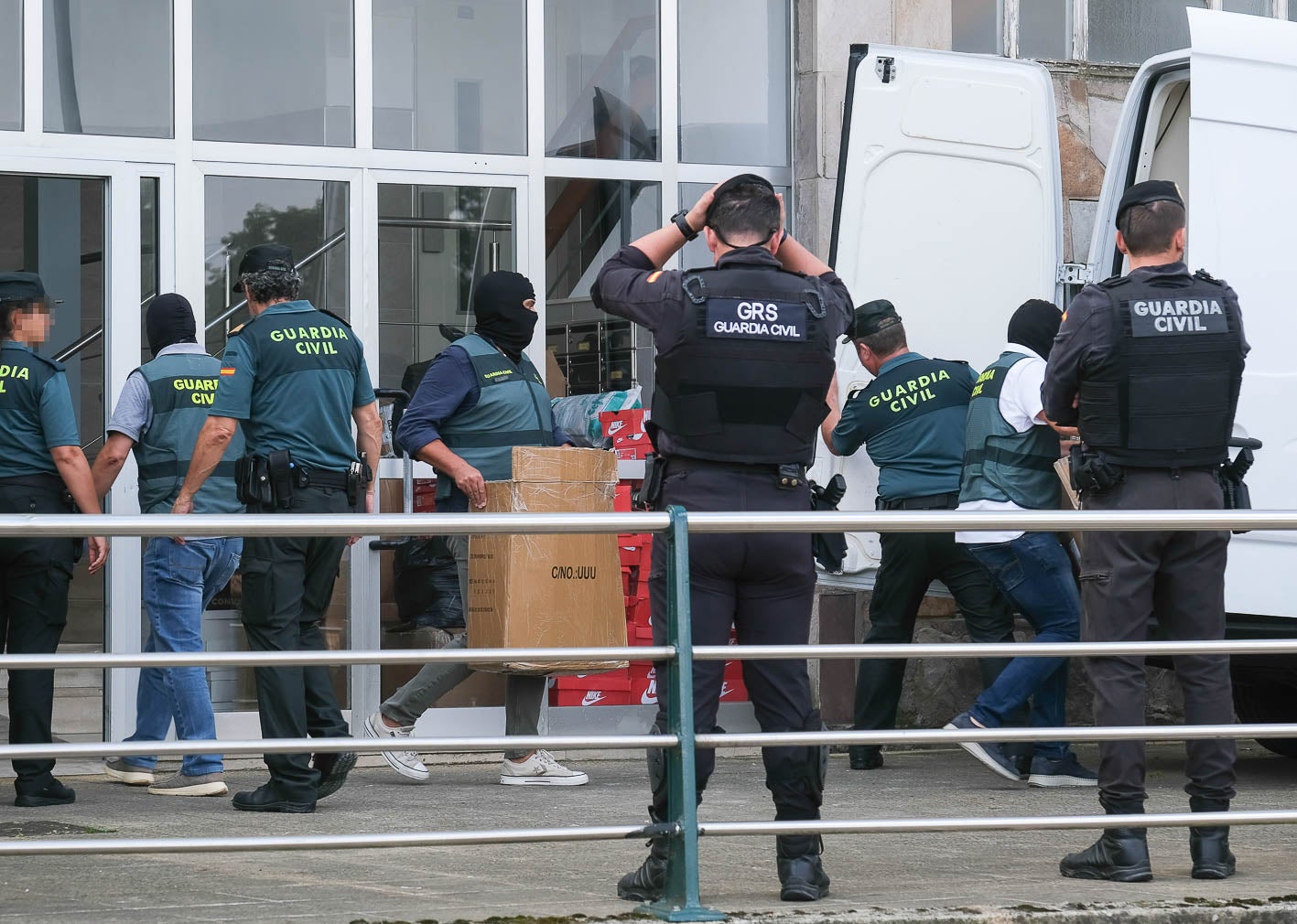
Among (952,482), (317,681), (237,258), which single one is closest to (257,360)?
(317,681)

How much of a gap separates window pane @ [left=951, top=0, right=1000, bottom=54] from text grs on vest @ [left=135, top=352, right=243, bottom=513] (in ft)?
13.3

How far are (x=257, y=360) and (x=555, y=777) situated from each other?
1968 millimetres

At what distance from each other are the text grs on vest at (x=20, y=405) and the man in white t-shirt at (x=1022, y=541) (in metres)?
3.38

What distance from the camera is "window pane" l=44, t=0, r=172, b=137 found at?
7207 millimetres

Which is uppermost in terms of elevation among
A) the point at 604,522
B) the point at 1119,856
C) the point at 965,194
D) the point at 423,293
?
the point at 965,194

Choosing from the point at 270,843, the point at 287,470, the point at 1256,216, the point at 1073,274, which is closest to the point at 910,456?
the point at 1073,274

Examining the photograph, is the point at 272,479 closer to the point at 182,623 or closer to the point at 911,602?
the point at 182,623

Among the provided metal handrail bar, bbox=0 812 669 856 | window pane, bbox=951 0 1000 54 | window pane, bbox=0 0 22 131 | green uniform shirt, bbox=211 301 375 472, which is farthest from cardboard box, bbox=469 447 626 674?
window pane, bbox=951 0 1000 54

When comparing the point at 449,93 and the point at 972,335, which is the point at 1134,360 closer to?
the point at 972,335

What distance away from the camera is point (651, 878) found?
4008 mm

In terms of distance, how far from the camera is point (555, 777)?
666 cm

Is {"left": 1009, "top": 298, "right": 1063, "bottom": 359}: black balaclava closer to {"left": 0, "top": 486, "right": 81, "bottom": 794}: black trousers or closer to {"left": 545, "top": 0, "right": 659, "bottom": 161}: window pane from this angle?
{"left": 545, "top": 0, "right": 659, "bottom": 161}: window pane

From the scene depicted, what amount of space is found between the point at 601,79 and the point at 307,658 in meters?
4.87

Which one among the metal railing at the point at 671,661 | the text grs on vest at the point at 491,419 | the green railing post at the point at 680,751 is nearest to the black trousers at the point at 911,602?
the text grs on vest at the point at 491,419
